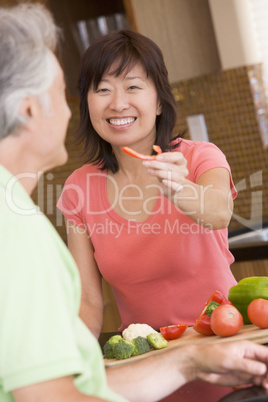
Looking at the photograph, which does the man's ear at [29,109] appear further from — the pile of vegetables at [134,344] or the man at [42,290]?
the pile of vegetables at [134,344]

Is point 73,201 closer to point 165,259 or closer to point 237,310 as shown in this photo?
point 165,259

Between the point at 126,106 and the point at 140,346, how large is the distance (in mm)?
661

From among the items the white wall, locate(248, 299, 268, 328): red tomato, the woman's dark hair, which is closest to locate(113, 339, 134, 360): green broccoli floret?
locate(248, 299, 268, 328): red tomato

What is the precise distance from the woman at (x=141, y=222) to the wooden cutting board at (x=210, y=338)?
0.78ft

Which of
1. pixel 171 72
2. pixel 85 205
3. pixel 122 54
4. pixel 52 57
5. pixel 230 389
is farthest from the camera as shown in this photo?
pixel 171 72

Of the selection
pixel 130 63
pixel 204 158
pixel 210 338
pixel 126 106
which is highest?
pixel 130 63

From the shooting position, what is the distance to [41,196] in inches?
143

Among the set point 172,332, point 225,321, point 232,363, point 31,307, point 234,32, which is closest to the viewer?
point 31,307

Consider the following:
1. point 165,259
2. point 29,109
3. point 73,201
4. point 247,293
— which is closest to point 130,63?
point 73,201

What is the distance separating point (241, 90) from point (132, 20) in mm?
731

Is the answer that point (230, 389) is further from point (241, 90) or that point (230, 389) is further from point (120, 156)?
point (241, 90)

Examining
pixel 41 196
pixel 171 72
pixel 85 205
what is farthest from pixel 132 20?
pixel 85 205

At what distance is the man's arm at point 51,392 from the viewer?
31.3 inches

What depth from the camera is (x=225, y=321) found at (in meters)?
1.37
